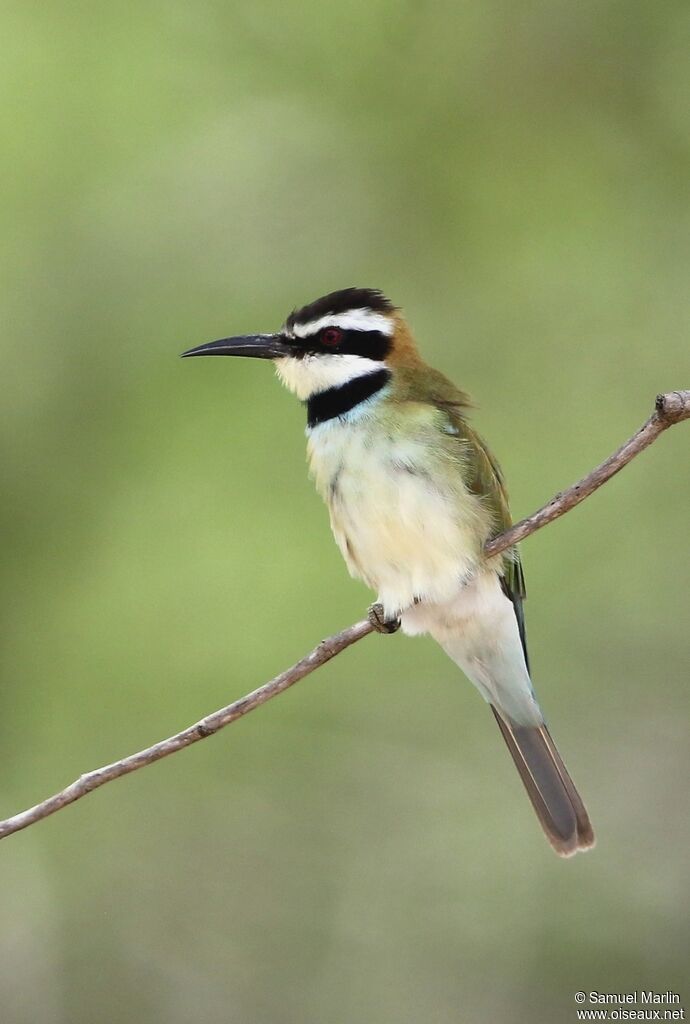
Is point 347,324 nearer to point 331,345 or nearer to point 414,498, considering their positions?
point 331,345

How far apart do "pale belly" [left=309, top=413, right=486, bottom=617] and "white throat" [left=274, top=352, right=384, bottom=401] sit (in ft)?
0.56

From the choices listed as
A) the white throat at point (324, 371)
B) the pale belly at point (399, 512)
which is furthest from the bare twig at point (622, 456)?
the white throat at point (324, 371)

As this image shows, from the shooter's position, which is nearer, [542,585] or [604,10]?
[542,585]

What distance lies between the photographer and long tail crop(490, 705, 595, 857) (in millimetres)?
3227

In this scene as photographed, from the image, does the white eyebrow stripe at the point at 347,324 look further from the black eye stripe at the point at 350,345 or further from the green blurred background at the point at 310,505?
the green blurred background at the point at 310,505

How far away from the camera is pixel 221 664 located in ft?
14.4

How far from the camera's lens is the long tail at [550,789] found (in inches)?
127

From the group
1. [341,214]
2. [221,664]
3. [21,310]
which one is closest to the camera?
[221,664]

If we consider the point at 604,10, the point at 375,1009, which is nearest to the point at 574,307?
the point at 604,10

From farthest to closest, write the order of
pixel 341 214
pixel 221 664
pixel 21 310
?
pixel 341 214, pixel 21 310, pixel 221 664

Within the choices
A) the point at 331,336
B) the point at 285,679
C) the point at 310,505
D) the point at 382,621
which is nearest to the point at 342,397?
the point at 331,336

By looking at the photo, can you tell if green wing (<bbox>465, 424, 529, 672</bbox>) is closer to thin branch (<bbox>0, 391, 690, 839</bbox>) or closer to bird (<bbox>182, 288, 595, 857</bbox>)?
bird (<bbox>182, 288, 595, 857</bbox>)

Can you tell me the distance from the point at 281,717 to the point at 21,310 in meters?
1.82

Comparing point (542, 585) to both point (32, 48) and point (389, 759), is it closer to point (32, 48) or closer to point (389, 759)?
point (389, 759)
